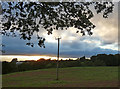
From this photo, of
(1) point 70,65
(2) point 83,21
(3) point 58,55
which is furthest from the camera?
(1) point 70,65

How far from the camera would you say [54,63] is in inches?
1166

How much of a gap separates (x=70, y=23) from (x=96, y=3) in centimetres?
142

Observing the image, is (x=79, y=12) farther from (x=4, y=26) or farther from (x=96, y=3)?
(x=4, y=26)

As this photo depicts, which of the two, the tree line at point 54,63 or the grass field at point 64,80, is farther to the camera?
the tree line at point 54,63

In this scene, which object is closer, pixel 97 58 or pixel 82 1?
pixel 82 1

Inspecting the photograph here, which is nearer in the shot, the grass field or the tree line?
the grass field

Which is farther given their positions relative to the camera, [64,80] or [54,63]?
[54,63]

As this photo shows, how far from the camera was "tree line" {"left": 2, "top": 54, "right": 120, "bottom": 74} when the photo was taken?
1119 inches

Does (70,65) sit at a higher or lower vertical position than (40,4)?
lower

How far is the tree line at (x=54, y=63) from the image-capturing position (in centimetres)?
2842

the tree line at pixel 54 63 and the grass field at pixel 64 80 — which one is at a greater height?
the tree line at pixel 54 63

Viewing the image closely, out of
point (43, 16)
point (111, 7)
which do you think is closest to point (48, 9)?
point (43, 16)

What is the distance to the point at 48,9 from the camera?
733 centimetres

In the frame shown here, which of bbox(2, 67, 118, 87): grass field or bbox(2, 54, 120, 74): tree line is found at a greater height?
bbox(2, 54, 120, 74): tree line
